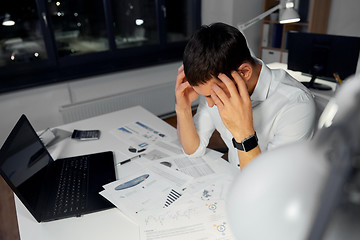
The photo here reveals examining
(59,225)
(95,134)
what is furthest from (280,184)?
(95,134)

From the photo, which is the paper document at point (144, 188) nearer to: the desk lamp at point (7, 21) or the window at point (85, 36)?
the window at point (85, 36)

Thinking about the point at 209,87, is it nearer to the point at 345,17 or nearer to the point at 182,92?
the point at 182,92

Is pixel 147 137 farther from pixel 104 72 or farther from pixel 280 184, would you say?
pixel 104 72

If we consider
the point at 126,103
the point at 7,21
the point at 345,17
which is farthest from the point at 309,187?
the point at 345,17

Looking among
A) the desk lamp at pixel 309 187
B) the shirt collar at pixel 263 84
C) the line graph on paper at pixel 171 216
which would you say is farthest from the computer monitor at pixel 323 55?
the desk lamp at pixel 309 187

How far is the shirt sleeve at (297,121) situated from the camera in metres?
1.19

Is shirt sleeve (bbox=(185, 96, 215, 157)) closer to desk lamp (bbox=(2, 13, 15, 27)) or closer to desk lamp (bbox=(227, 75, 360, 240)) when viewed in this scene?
desk lamp (bbox=(227, 75, 360, 240))

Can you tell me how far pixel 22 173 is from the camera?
110 cm

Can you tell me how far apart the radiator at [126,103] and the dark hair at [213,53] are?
204cm

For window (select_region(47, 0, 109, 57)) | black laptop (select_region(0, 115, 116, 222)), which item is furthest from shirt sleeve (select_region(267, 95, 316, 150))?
window (select_region(47, 0, 109, 57))

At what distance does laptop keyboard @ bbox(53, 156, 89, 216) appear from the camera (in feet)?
3.55

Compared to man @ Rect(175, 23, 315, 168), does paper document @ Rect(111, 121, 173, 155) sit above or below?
below

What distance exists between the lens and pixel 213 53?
41.4 inches

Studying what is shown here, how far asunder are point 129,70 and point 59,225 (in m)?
2.38
